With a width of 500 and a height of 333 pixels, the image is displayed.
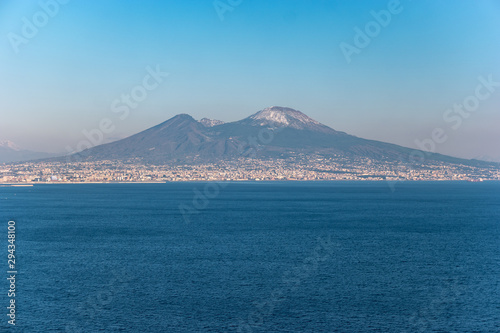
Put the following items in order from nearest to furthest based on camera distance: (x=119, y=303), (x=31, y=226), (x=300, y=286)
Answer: (x=119, y=303), (x=300, y=286), (x=31, y=226)

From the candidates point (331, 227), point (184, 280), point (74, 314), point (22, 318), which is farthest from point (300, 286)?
point (331, 227)

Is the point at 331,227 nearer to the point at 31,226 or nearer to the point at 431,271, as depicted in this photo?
the point at 431,271

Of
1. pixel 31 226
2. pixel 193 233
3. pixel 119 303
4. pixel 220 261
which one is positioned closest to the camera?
pixel 119 303

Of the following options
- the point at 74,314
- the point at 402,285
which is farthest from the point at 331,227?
the point at 74,314

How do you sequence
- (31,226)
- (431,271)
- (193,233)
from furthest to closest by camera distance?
1. (31,226)
2. (193,233)
3. (431,271)

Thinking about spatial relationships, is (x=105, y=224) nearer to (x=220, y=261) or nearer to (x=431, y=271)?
(x=220, y=261)

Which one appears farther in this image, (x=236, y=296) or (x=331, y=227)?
(x=331, y=227)
